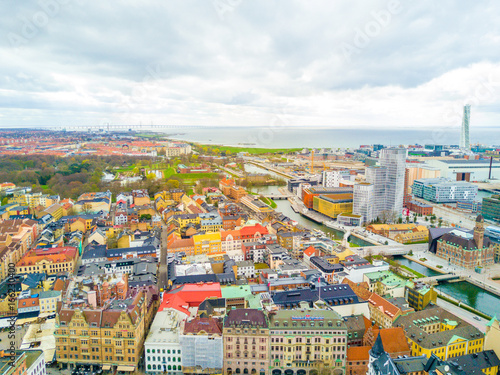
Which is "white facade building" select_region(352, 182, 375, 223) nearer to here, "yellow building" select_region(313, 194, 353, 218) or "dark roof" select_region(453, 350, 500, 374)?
"yellow building" select_region(313, 194, 353, 218)

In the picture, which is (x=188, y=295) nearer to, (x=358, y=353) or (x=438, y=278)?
(x=358, y=353)

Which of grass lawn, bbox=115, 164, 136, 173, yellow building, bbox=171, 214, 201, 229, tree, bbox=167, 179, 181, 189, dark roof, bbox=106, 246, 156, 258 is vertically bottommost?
dark roof, bbox=106, 246, 156, 258

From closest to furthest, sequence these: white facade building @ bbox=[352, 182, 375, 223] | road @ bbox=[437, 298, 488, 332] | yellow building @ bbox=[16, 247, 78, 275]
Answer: road @ bbox=[437, 298, 488, 332] < yellow building @ bbox=[16, 247, 78, 275] < white facade building @ bbox=[352, 182, 375, 223]

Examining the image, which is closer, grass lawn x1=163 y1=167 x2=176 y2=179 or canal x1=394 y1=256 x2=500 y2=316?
canal x1=394 y1=256 x2=500 y2=316

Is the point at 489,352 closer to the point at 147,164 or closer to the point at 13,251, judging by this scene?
the point at 13,251

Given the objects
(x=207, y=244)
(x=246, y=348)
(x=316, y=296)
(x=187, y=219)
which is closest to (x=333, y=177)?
(x=187, y=219)

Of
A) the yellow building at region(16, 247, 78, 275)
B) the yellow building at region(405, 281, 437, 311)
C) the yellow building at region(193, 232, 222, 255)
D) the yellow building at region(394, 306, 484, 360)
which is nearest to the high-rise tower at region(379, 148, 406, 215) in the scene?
the yellow building at region(405, 281, 437, 311)
